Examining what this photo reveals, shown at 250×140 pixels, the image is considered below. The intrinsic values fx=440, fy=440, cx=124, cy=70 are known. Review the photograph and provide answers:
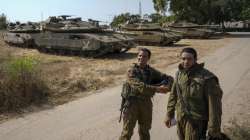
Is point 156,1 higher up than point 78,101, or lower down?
higher up

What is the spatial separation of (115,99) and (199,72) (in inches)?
249

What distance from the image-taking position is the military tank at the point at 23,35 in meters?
24.8

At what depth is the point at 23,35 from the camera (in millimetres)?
25281

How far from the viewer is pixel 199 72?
15.0ft

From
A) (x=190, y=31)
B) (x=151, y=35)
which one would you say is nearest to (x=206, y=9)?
(x=190, y=31)

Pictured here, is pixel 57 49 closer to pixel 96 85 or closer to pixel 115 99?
pixel 96 85

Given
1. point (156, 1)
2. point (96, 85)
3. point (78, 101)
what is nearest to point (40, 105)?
point (78, 101)

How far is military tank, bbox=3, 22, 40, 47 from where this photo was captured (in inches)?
976

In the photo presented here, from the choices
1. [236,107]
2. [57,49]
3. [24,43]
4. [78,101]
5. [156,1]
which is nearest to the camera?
[236,107]

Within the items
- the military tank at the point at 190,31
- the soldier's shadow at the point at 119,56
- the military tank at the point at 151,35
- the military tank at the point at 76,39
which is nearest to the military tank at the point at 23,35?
the military tank at the point at 76,39

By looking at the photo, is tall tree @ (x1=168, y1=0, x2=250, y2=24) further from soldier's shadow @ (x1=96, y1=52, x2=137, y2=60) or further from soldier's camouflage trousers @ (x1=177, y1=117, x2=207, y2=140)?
soldier's camouflage trousers @ (x1=177, y1=117, x2=207, y2=140)

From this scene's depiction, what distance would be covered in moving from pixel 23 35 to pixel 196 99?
21.8 meters

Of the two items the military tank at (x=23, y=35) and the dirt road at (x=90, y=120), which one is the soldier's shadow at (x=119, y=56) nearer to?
the military tank at (x=23, y=35)

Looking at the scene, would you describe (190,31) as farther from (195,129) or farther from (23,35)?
(195,129)
